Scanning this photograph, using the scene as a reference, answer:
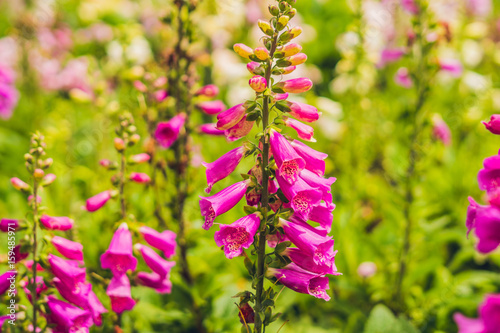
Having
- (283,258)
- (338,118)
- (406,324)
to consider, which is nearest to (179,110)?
(283,258)

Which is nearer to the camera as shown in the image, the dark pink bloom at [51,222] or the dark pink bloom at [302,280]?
the dark pink bloom at [302,280]

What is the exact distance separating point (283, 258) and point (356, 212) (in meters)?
1.98

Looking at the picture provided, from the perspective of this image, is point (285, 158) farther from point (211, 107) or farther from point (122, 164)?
point (211, 107)

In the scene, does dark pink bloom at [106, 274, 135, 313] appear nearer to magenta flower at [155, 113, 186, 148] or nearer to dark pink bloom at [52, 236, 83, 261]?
dark pink bloom at [52, 236, 83, 261]

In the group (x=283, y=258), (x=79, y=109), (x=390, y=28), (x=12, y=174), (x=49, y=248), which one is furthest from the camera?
(x=390, y=28)

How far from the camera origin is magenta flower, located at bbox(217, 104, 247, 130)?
133 cm

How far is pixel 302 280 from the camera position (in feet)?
4.40

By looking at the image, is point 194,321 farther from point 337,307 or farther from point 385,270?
point 385,270

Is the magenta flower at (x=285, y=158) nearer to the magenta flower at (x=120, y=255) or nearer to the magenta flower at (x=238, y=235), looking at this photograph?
the magenta flower at (x=238, y=235)

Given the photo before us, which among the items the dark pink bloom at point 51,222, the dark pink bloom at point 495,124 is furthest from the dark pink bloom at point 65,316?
the dark pink bloom at point 495,124

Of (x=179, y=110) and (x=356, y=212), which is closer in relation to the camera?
(x=179, y=110)

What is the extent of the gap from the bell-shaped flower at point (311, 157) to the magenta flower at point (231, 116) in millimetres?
186

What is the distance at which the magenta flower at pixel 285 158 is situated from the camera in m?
1.24

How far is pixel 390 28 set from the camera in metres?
5.26
